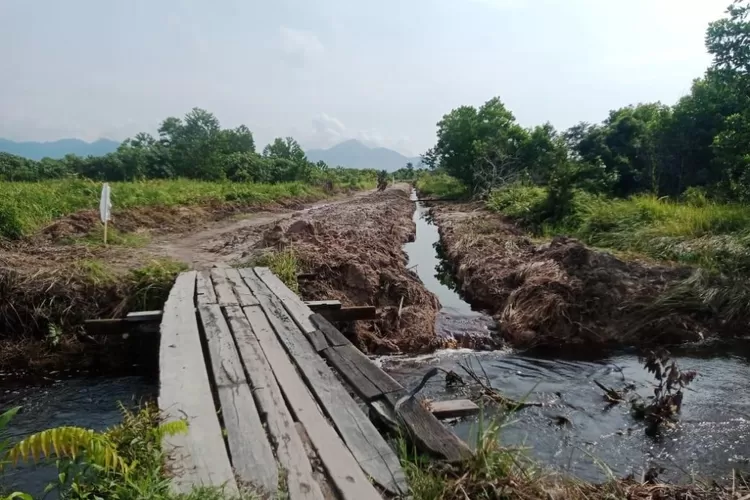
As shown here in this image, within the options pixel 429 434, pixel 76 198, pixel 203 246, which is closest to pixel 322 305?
pixel 429 434

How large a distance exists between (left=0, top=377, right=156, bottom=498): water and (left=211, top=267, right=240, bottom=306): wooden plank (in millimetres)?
1130

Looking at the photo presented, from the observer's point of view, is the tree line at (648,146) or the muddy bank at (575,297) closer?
the muddy bank at (575,297)

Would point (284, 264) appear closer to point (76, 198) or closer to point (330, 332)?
point (330, 332)

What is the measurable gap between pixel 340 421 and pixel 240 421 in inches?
21.6

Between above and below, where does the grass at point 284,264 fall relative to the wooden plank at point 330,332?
above

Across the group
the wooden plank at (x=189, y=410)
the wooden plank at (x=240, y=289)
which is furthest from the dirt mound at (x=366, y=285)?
the wooden plank at (x=189, y=410)

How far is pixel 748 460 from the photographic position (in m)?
4.07

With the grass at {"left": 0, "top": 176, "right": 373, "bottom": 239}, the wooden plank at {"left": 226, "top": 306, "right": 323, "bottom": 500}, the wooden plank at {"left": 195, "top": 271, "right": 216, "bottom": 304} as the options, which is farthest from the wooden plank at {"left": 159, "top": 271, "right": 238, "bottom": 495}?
the grass at {"left": 0, "top": 176, "right": 373, "bottom": 239}

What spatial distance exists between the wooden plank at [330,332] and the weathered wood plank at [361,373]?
0.09 m

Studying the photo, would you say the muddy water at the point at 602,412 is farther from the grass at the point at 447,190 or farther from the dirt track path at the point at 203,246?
the grass at the point at 447,190

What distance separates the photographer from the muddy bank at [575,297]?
7.18 m

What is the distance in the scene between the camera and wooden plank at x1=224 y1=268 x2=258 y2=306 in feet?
17.3

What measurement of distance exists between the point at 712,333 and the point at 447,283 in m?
4.85

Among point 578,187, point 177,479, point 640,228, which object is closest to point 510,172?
point 578,187
